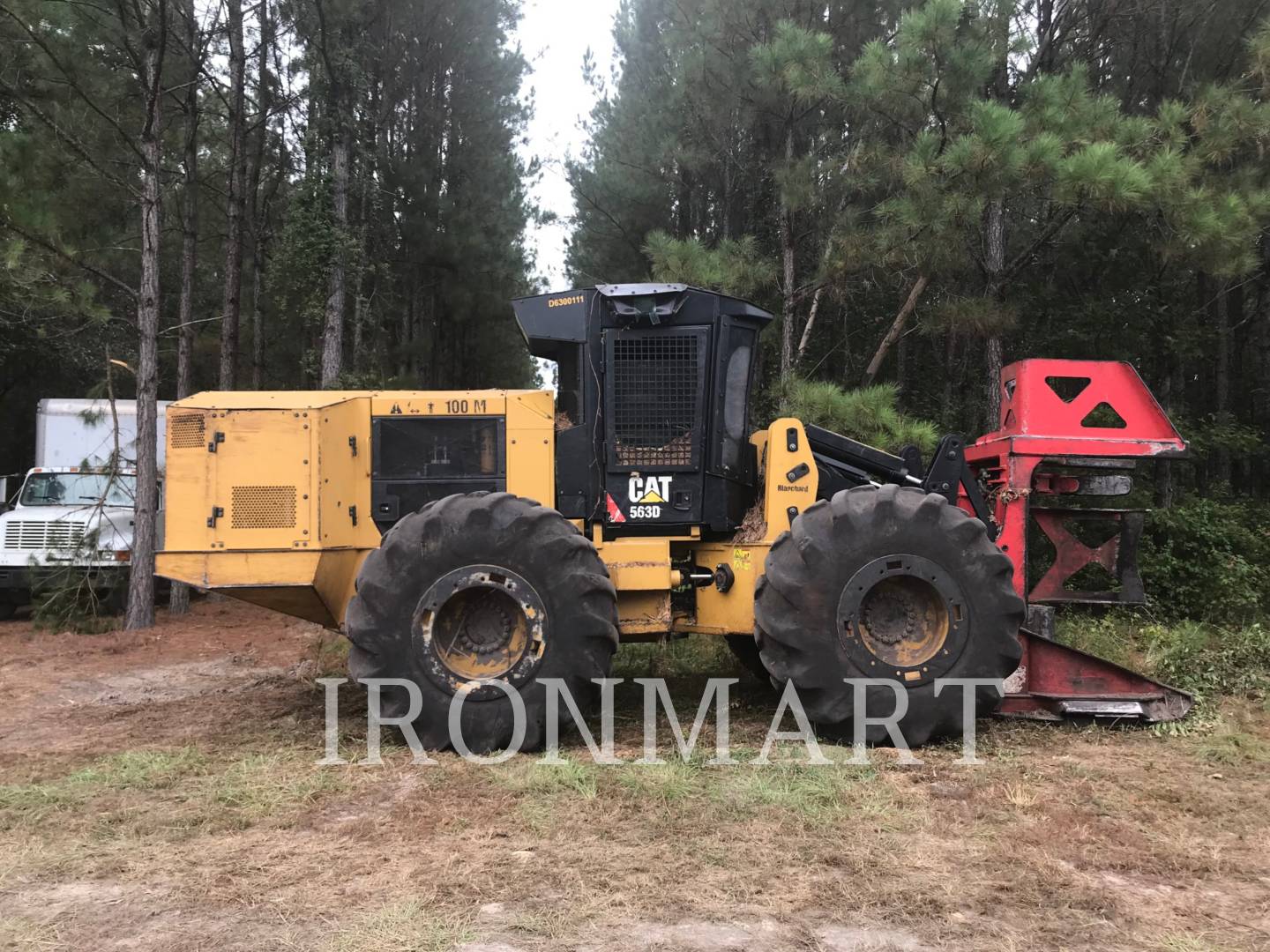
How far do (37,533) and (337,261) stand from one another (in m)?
5.37

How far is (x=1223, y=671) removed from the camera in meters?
6.92

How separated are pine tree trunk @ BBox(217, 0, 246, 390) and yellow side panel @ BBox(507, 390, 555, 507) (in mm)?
8851

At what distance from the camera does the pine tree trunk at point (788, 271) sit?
11672 mm

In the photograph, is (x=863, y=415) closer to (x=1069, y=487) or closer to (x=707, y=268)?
(x=1069, y=487)

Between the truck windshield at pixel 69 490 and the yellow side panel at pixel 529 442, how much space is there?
8973 mm

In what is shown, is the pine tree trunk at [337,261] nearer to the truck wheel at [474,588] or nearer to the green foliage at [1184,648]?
the truck wheel at [474,588]

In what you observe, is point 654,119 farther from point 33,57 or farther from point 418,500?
point 418,500

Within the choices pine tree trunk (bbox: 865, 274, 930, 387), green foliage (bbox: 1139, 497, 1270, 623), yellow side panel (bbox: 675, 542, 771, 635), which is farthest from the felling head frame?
pine tree trunk (bbox: 865, 274, 930, 387)

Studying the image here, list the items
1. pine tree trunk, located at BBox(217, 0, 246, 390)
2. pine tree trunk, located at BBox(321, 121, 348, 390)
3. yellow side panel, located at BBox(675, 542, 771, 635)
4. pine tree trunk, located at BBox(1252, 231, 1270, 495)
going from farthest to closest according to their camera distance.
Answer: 1. pine tree trunk, located at BBox(1252, 231, 1270, 495)
2. pine tree trunk, located at BBox(321, 121, 348, 390)
3. pine tree trunk, located at BBox(217, 0, 246, 390)
4. yellow side panel, located at BBox(675, 542, 771, 635)

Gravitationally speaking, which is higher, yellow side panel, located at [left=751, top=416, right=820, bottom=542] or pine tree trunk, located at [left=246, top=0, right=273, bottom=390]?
pine tree trunk, located at [left=246, top=0, right=273, bottom=390]

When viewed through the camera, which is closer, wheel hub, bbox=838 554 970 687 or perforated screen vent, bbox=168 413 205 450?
wheel hub, bbox=838 554 970 687

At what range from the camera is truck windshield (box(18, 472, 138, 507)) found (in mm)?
13117

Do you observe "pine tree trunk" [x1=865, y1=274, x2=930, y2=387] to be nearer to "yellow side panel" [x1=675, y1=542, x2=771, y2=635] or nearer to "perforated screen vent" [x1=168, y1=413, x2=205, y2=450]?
"yellow side panel" [x1=675, y1=542, x2=771, y2=635]

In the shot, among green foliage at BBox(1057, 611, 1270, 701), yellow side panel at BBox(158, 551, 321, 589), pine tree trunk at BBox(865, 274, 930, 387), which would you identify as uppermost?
pine tree trunk at BBox(865, 274, 930, 387)
